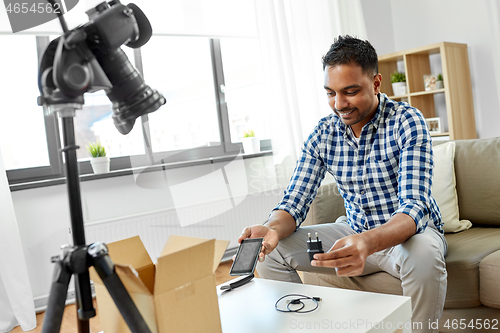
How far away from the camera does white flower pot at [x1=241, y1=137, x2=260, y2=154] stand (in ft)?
10.5

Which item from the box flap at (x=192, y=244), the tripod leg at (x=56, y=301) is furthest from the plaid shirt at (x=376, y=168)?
the tripod leg at (x=56, y=301)

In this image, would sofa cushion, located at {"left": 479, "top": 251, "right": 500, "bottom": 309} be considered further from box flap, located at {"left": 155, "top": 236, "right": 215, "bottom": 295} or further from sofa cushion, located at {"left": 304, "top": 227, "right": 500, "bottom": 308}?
box flap, located at {"left": 155, "top": 236, "right": 215, "bottom": 295}

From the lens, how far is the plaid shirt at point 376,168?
4.45 ft

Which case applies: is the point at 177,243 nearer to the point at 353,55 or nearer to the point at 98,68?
the point at 98,68

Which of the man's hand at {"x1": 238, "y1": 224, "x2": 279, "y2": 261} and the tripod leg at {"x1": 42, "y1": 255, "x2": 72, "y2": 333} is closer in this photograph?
the tripod leg at {"x1": 42, "y1": 255, "x2": 72, "y2": 333}

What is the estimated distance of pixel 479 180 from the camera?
5.91 feet

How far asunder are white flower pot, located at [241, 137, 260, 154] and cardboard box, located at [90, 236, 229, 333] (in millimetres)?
2303

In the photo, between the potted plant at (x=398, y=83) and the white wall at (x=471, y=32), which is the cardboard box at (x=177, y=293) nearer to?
the potted plant at (x=398, y=83)

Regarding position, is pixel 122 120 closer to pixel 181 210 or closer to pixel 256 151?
pixel 181 210

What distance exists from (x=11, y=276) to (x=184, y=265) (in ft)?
6.19

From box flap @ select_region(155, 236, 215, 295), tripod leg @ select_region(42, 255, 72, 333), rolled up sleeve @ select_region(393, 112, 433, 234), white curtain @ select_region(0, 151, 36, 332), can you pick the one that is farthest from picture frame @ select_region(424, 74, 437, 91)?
tripod leg @ select_region(42, 255, 72, 333)

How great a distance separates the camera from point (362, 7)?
3.87 m

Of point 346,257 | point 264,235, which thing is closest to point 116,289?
point 346,257

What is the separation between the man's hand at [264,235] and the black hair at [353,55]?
60 centimetres
